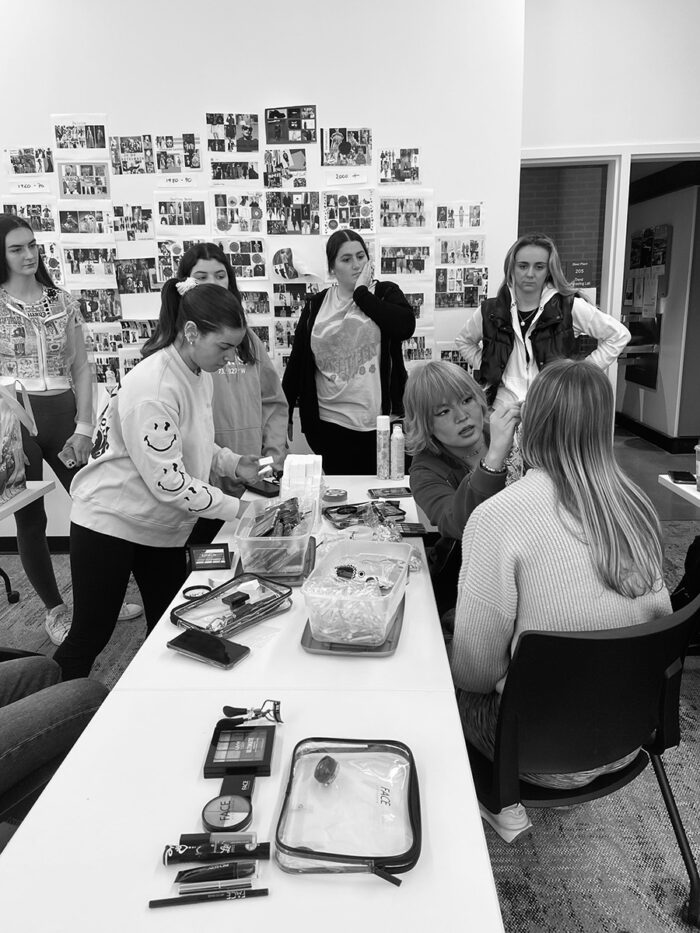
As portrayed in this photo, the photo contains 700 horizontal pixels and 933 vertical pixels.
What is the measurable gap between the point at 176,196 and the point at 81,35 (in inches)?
32.5

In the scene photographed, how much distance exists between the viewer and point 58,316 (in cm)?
280

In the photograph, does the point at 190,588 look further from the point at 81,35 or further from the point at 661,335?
the point at 661,335

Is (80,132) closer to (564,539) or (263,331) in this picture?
(263,331)

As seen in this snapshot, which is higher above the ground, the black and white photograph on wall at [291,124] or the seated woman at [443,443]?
the black and white photograph on wall at [291,124]

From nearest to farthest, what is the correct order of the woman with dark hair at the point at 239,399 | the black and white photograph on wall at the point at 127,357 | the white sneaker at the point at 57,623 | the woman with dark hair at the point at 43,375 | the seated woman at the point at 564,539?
the seated woman at the point at 564,539 < the woman with dark hair at the point at 239,399 < the woman with dark hair at the point at 43,375 < the white sneaker at the point at 57,623 < the black and white photograph on wall at the point at 127,357

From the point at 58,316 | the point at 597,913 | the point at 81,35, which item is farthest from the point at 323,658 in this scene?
the point at 81,35

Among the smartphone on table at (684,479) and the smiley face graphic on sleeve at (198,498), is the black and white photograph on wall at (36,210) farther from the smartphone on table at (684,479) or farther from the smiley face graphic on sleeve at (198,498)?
the smartphone on table at (684,479)

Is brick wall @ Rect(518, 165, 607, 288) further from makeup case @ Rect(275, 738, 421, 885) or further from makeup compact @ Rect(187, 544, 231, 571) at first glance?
makeup case @ Rect(275, 738, 421, 885)

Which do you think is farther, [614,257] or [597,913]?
[614,257]

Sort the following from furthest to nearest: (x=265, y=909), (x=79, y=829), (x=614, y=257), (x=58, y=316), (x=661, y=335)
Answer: (x=661, y=335), (x=614, y=257), (x=58, y=316), (x=79, y=829), (x=265, y=909)

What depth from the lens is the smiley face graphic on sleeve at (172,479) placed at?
5.85 ft

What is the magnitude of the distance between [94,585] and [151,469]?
16.2 inches

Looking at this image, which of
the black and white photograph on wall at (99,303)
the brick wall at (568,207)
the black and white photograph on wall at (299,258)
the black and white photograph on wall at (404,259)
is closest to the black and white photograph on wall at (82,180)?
the black and white photograph on wall at (99,303)

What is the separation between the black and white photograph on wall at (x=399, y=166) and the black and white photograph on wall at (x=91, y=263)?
4.69 feet
